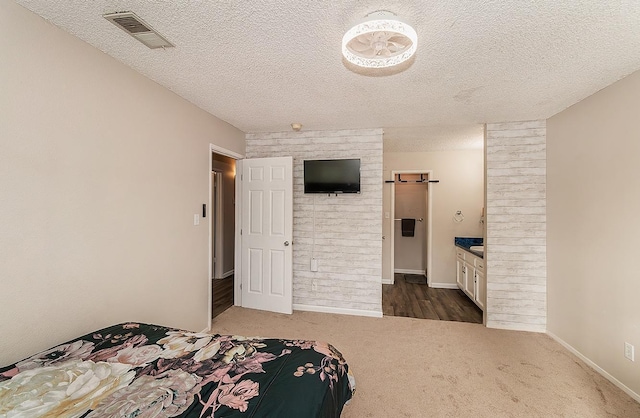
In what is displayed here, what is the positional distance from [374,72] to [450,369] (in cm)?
257

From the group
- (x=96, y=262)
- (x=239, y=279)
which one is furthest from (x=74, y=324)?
(x=239, y=279)

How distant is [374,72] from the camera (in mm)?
2055

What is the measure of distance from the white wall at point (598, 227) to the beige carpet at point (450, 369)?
0.31 metres

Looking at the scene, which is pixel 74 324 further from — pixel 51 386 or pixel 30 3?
pixel 30 3

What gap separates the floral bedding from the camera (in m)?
1.01

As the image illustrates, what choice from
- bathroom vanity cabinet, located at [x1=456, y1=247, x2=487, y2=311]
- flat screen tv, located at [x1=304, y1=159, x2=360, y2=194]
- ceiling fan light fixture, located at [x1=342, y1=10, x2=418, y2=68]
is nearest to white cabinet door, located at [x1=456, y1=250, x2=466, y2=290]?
bathroom vanity cabinet, located at [x1=456, y1=247, x2=487, y2=311]

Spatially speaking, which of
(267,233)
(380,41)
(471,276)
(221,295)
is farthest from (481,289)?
(221,295)

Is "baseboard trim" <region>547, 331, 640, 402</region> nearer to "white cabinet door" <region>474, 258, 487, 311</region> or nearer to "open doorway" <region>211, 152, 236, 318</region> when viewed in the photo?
"white cabinet door" <region>474, 258, 487, 311</region>

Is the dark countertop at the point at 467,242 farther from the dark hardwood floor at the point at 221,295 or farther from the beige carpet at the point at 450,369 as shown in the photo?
Result: the dark hardwood floor at the point at 221,295

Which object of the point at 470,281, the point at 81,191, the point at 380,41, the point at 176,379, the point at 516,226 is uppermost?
the point at 380,41

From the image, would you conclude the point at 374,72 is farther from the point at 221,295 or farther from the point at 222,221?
the point at 222,221

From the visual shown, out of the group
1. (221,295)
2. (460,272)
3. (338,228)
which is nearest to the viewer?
(338,228)

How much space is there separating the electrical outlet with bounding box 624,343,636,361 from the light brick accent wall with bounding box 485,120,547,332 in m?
1.05

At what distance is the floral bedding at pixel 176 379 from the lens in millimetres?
1010
